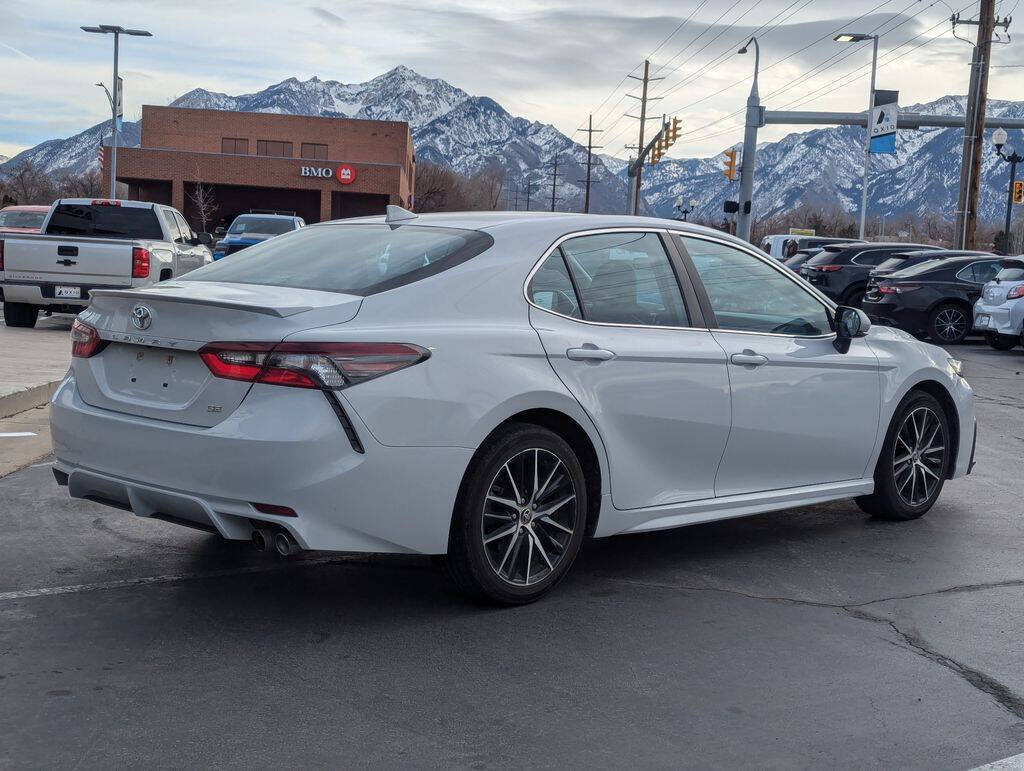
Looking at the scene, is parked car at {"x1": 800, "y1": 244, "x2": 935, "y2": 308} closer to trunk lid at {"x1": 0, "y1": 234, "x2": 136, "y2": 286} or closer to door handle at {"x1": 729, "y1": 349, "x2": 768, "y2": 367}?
trunk lid at {"x1": 0, "y1": 234, "x2": 136, "y2": 286}

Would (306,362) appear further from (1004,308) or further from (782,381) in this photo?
(1004,308)

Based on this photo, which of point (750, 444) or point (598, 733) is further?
point (750, 444)

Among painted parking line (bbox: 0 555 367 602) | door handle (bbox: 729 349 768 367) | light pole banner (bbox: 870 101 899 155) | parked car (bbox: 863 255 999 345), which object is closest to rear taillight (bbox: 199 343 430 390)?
painted parking line (bbox: 0 555 367 602)

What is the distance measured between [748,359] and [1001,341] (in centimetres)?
1563

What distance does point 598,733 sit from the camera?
145 inches

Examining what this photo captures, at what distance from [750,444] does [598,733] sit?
2.35m

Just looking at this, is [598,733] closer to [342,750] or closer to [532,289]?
[342,750]

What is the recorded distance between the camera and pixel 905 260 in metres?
22.5

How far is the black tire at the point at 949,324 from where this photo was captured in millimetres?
21172

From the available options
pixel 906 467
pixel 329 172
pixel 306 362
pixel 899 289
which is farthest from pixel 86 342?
pixel 329 172

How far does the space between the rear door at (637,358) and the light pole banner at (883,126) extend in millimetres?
38318

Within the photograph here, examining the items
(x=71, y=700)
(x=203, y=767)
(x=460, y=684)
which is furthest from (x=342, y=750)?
(x=71, y=700)

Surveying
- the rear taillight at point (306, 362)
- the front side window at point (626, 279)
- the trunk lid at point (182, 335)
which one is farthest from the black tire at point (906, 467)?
the trunk lid at point (182, 335)

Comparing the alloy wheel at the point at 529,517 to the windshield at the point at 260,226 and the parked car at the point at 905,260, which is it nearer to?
the parked car at the point at 905,260
